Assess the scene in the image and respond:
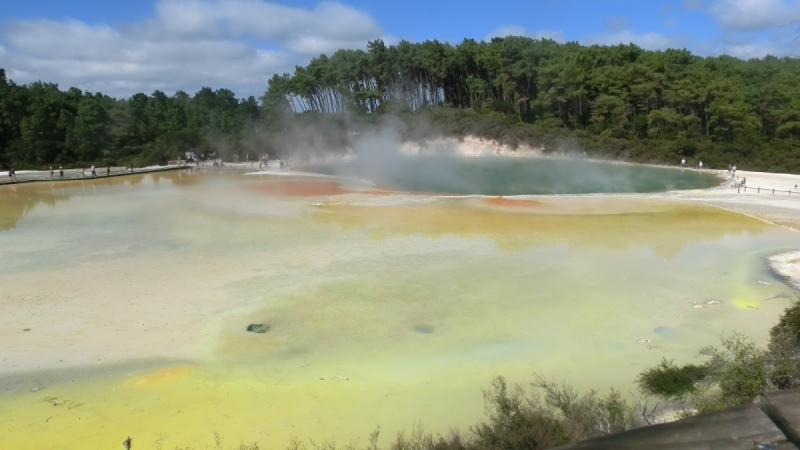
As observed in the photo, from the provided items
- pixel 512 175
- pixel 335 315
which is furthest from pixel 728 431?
pixel 512 175

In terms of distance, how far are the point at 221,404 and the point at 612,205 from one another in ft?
54.6

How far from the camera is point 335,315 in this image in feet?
29.1

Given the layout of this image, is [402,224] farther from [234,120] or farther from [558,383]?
[234,120]

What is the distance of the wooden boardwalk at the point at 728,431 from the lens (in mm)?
1038

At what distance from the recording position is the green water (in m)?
24.7

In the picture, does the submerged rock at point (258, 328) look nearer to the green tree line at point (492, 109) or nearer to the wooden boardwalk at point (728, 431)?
the wooden boardwalk at point (728, 431)

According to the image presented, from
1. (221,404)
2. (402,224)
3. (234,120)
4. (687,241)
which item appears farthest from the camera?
(234,120)

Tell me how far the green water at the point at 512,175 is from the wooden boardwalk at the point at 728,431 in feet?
72.6

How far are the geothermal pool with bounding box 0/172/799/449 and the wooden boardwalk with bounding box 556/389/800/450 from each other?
15.1 feet

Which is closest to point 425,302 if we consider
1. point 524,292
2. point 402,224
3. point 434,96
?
point 524,292

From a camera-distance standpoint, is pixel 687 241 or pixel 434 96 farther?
pixel 434 96

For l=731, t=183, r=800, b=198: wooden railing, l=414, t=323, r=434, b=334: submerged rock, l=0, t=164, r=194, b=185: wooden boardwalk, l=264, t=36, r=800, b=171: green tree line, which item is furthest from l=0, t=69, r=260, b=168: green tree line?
l=414, t=323, r=434, b=334: submerged rock

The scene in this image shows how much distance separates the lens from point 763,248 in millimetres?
13078

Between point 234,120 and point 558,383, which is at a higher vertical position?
point 234,120
